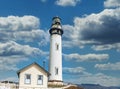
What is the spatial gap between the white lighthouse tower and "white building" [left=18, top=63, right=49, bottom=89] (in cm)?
797

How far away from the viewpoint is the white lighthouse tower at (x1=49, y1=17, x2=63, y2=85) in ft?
210

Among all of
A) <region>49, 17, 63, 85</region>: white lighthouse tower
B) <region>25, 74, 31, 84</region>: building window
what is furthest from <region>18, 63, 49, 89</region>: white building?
<region>49, 17, 63, 85</region>: white lighthouse tower

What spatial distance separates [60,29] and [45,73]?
48.9 ft

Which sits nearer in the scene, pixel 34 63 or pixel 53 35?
pixel 34 63

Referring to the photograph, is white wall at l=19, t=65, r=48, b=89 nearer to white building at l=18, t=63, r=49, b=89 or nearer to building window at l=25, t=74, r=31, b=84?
white building at l=18, t=63, r=49, b=89

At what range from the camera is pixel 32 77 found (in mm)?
54562

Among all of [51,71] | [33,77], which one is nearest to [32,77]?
[33,77]

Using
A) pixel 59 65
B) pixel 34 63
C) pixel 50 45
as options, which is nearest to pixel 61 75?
pixel 59 65

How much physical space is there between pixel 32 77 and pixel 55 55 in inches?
458

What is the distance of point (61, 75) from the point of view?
64875 millimetres

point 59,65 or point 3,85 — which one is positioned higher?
point 59,65

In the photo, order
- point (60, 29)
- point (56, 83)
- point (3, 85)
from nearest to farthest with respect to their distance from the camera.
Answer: point (3, 85), point (56, 83), point (60, 29)

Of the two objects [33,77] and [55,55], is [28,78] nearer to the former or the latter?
[33,77]

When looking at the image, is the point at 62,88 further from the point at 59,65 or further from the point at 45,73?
the point at 59,65
